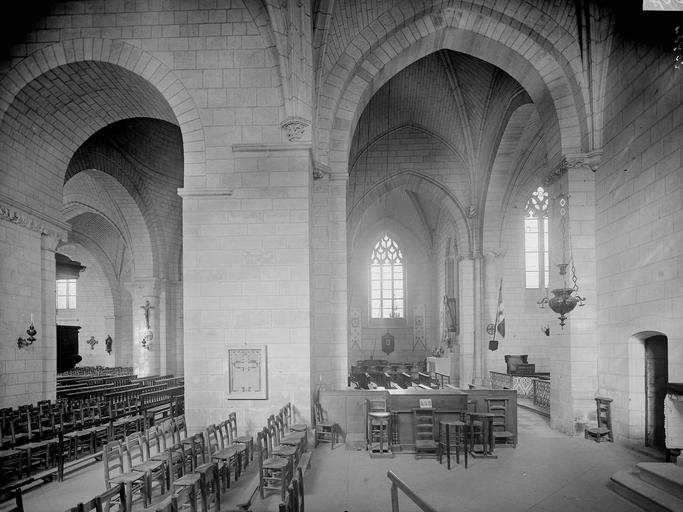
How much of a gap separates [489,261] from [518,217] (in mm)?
2288

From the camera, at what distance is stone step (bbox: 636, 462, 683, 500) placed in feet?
23.2

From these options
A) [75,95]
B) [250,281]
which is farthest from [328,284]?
[75,95]

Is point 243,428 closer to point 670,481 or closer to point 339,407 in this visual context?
point 339,407

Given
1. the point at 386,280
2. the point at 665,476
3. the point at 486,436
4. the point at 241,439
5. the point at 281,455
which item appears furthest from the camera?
the point at 386,280

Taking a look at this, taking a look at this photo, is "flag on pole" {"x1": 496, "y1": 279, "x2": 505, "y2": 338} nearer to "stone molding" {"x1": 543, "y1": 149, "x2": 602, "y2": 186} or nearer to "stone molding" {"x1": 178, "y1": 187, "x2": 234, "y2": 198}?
"stone molding" {"x1": 543, "y1": 149, "x2": 602, "y2": 186}

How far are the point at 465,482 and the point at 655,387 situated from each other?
15.6ft

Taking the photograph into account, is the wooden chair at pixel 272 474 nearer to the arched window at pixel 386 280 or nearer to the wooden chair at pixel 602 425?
the wooden chair at pixel 602 425

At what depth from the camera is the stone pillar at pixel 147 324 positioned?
22.0 metres

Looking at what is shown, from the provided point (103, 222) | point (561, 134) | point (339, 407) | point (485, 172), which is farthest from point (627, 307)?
point (103, 222)

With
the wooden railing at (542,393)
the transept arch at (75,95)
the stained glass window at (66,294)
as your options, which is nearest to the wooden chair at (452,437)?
the wooden railing at (542,393)

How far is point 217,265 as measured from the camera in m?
11.2

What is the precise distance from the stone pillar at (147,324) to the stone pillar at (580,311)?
15684 millimetres

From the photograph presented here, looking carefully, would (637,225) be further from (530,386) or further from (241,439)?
(530,386)

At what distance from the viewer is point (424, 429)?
34.7 feet
